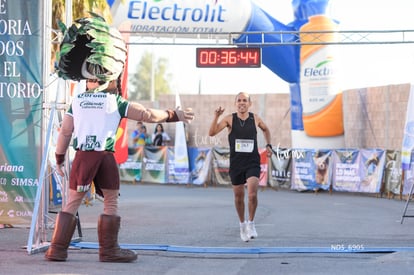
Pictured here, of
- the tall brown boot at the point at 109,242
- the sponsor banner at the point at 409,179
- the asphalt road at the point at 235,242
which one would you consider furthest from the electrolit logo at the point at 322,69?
the tall brown boot at the point at 109,242

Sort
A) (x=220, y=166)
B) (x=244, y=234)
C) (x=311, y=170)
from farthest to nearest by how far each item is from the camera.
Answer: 1. (x=220, y=166)
2. (x=311, y=170)
3. (x=244, y=234)

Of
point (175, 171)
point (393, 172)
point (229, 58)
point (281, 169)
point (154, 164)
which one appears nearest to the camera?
point (229, 58)

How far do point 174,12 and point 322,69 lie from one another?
4.59 meters

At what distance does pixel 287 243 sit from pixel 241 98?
200 cm

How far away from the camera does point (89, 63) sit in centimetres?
866

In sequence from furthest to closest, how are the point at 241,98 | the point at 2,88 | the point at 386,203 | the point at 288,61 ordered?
1. the point at 288,61
2. the point at 386,203
3. the point at 241,98
4. the point at 2,88

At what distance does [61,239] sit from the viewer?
841cm

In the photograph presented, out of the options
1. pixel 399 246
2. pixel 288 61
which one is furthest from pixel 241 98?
pixel 288 61

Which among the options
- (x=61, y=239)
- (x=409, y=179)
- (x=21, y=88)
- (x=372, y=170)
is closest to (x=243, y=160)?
(x=21, y=88)

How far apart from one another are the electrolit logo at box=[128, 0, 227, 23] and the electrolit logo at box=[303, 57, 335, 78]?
3.48m

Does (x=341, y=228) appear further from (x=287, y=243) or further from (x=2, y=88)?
(x=2, y=88)

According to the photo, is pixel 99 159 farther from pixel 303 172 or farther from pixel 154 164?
pixel 154 164

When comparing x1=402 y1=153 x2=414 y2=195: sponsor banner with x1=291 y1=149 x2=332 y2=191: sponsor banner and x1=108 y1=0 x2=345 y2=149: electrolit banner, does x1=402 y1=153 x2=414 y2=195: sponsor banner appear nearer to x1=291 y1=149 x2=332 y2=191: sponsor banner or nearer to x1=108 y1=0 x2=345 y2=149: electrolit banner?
x1=291 y1=149 x2=332 y2=191: sponsor banner

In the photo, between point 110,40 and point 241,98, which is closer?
point 110,40
